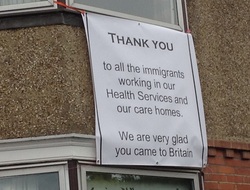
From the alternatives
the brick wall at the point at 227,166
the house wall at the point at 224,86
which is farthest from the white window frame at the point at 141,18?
the brick wall at the point at 227,166

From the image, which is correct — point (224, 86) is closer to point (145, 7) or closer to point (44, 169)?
point (145, 7)

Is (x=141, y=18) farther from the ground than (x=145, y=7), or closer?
closer

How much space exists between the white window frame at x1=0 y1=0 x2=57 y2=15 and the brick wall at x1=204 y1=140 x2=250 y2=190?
1.97 m

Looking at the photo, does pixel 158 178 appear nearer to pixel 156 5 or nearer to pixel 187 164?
pixel 187 164

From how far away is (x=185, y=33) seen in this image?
25.6 ft

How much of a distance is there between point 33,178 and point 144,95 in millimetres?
1231

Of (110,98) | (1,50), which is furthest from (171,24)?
(1,50)

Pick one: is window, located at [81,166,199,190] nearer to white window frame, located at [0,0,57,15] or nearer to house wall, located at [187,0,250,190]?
house wall, located at [187,0,250,190]

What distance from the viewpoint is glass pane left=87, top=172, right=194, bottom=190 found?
6930 millimetres

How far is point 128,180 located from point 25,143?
98 cm

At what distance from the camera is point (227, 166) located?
7.89 m

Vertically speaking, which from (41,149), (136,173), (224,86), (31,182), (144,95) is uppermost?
(224,86)

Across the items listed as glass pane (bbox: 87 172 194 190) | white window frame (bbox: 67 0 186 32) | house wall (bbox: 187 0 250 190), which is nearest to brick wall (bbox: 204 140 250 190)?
house wall (bbox: 187 0 250 190)

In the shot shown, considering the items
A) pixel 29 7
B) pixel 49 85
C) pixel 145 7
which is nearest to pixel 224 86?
pixel 145 7
